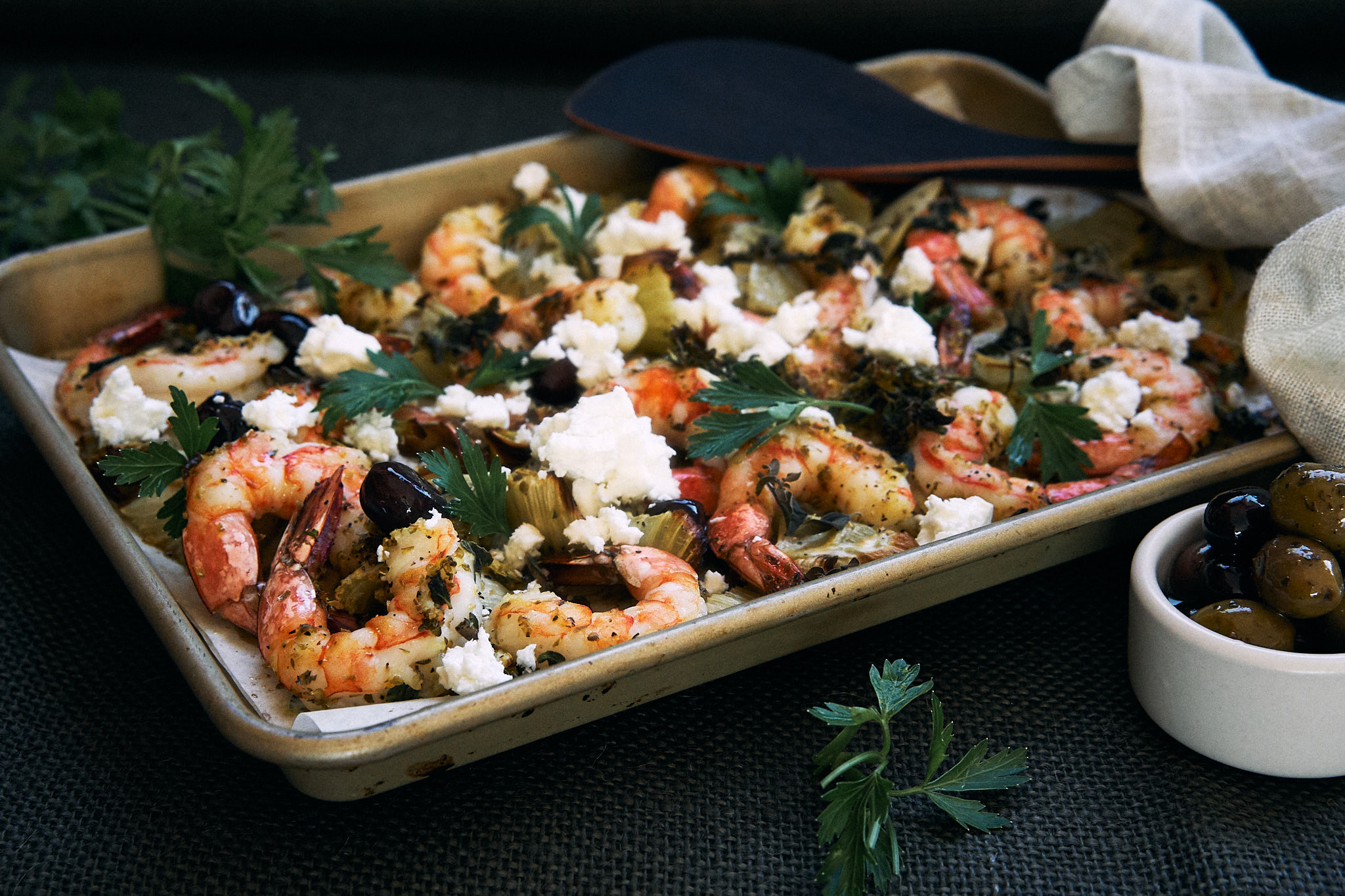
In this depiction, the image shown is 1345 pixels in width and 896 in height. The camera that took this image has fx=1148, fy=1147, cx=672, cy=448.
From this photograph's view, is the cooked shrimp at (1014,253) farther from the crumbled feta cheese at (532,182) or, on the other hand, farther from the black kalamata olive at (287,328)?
the black kalamata olive at (287,328)

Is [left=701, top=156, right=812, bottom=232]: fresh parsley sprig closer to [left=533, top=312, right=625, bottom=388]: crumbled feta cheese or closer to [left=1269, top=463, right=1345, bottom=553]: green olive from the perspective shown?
[left=533, top=312, right=625, bottom=388]: crumbled feta cheese

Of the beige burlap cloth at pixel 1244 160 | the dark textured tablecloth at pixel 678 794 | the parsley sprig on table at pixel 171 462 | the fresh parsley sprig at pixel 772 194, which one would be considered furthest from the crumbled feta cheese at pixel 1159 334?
the parsley sprig on table at pixel 171 462

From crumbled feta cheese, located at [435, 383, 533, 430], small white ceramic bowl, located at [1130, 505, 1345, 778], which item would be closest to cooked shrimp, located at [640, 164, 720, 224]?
crumbled feta cheese, located at [435, 383, 533, 430]

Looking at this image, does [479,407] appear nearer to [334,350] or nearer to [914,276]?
[334,350]

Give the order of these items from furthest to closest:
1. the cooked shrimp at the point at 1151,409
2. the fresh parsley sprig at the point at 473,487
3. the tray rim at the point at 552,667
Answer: the cooked shrimp at the point at 1151,409, the fresh parsley sprig at the point at 473,487, the tray rim at the point at 552,667

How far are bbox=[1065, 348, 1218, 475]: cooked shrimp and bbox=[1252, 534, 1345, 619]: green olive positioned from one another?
38cm

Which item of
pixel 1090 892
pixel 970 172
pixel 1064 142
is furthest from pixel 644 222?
pixel 1090 892

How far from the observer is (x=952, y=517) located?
59.0 inches

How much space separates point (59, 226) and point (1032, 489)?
6.44 ft

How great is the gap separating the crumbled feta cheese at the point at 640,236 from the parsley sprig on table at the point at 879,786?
967 millimetres

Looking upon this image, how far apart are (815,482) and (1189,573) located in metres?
0.48

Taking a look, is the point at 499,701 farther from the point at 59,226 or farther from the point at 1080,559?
the point at 59,226

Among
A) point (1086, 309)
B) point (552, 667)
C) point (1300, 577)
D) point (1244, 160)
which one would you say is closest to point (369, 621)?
point (552, 667)

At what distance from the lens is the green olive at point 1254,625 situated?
1.31 metres
